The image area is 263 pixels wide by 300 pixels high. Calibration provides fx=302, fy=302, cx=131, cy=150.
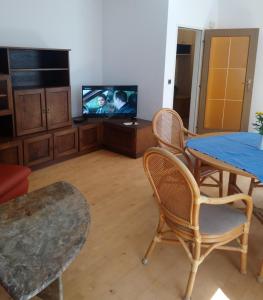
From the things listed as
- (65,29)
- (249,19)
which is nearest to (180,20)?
(249,19)

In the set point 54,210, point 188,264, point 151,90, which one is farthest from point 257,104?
point 54,210

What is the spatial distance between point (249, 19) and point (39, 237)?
4825 mm

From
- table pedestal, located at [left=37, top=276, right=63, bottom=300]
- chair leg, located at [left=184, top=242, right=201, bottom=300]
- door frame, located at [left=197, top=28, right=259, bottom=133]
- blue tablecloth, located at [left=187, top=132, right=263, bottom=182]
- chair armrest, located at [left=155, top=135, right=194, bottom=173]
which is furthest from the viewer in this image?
door frame, located at [left=197, top=28, right=259, bottom=133]

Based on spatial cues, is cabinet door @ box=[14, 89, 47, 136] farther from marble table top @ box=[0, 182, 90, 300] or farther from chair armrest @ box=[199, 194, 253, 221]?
chair armrest @ box=[199, 194, 253, 221]

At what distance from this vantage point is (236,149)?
2.33m

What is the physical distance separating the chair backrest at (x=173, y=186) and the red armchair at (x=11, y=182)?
119 cm

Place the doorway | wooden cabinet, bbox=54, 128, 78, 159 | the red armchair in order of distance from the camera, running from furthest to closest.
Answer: the doorway → wooden cabinet, bbox=54, 128, 78, 159 → the red armchair

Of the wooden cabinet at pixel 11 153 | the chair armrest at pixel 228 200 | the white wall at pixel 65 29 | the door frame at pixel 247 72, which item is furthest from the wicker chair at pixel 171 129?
the door frame at pixel 247 72

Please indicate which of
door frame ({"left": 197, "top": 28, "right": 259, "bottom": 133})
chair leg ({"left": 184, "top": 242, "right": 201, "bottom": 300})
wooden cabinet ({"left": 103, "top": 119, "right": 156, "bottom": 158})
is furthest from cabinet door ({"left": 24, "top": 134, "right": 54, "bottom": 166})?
door frame ({"left": 197, "top": 28, "right": 259, "bottom": 133})

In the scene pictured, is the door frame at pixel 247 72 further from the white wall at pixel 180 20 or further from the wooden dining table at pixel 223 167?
the wooden dining table at pixel 223 167

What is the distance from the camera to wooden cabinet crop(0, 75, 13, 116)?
129 inches

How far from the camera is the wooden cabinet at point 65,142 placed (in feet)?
12.9

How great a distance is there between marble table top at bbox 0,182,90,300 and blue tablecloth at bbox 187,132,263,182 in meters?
1.04

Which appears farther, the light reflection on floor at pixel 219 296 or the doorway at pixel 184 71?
the doorway at pixel 184 71
